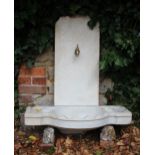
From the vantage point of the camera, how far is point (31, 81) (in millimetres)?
3160

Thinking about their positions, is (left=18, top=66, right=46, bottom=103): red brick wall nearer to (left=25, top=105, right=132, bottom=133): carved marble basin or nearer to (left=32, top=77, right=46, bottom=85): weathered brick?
(left=32, top=77, right=46, bottom=85): weathered brick

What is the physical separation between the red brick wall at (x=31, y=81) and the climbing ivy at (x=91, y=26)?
8 cm

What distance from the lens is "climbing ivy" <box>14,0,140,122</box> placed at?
3.02m

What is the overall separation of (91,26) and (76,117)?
2.85ft

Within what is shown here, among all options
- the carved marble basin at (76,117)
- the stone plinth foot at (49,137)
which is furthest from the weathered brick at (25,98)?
the stone plinth foot at (49,137)

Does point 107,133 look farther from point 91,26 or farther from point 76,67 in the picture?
point 91,26

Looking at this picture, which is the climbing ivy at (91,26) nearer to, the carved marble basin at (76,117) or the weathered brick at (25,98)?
the weathered brick at (25,98)

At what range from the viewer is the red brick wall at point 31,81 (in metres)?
3.15

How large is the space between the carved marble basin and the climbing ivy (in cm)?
42

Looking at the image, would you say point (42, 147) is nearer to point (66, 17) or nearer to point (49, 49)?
point (49, 49)

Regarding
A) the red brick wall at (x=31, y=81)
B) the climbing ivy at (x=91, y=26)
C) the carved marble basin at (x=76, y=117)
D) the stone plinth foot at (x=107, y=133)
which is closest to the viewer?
the carved marble basin at (x=76, y=117)

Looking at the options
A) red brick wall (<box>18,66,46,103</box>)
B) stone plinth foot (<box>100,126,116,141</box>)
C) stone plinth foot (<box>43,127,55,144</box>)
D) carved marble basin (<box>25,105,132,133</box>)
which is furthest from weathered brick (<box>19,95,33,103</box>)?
stone plinth foot (<box>100,126,116,141</box>)
